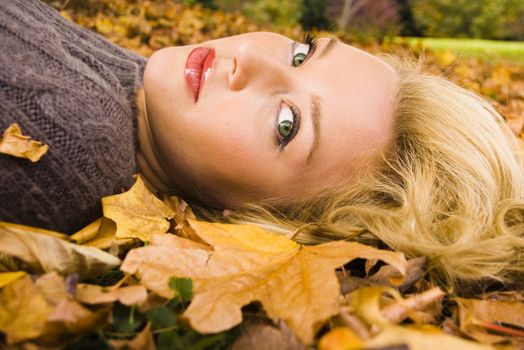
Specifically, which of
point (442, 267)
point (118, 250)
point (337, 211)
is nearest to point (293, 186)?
point (337, 211)

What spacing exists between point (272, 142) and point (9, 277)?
966 millimetres

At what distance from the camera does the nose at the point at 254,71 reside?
162cm

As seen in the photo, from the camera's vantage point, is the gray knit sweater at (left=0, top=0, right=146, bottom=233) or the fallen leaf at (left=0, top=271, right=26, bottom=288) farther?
the gray knit sweater at (left=0, top=0, right=146, bottom=233)

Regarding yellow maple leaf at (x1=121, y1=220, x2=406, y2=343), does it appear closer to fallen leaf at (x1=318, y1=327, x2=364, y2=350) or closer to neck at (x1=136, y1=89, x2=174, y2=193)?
fallen leaf at (x1=318, y1=327, x2=364, y2=350)

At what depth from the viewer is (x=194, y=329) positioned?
80 centimetres

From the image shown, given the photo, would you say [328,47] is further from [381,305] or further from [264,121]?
[381,305]

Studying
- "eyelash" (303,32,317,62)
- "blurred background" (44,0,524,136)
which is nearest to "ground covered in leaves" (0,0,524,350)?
"eyelash" (303,32,317,62)

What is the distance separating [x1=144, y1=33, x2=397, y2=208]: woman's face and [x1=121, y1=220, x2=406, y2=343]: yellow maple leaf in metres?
0.53

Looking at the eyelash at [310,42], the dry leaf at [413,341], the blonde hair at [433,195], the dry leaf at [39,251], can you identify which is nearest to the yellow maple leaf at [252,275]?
the dry leaf at [39,251]

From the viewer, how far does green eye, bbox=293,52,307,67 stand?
1831 mm

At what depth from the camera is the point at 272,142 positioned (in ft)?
5.37

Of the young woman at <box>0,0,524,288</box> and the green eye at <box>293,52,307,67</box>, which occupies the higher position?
the green eye at <box>293,52,307,67</box>

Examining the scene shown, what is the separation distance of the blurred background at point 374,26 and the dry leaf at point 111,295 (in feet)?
6.16

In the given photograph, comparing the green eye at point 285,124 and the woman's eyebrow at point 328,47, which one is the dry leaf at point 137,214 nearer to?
the green eye at point 285,124
